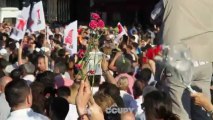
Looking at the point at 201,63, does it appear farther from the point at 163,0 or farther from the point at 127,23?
the point at 127,23

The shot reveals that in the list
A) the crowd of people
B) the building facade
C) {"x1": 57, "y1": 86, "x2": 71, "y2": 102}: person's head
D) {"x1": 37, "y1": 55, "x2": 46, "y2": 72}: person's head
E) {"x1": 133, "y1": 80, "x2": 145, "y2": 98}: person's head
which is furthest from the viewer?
the building facade

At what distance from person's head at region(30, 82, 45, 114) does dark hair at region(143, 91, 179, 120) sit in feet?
7.07

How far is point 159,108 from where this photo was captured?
11.8 feet

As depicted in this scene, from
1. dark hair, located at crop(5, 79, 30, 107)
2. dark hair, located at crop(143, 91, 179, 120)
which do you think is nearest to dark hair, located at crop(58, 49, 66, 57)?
dark hair, located at crop(5, 79, 30, 107)

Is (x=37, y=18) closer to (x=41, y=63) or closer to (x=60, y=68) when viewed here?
(x=41, y=63)

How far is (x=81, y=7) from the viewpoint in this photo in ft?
140

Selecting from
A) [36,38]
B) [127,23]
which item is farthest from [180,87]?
[127,23]

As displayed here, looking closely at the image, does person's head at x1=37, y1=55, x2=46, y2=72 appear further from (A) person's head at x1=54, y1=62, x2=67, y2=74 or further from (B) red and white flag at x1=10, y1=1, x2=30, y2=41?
(B) red and white flag at x1=10, y1=1, x2=30, y2=41

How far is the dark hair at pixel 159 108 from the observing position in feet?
11.8

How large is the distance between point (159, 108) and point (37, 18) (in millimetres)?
9592

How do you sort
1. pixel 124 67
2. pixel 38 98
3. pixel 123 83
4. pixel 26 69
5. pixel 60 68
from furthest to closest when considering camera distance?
pixel 60 68 → pixel 124 67 → pixel 26 69 → pixel 123 83 → pixel 38 98

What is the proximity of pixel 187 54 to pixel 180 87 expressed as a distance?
0.92 feet

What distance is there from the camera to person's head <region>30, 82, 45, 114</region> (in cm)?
574

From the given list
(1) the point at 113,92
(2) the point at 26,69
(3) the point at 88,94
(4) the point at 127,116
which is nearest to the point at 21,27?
(2) the point at 26,69
